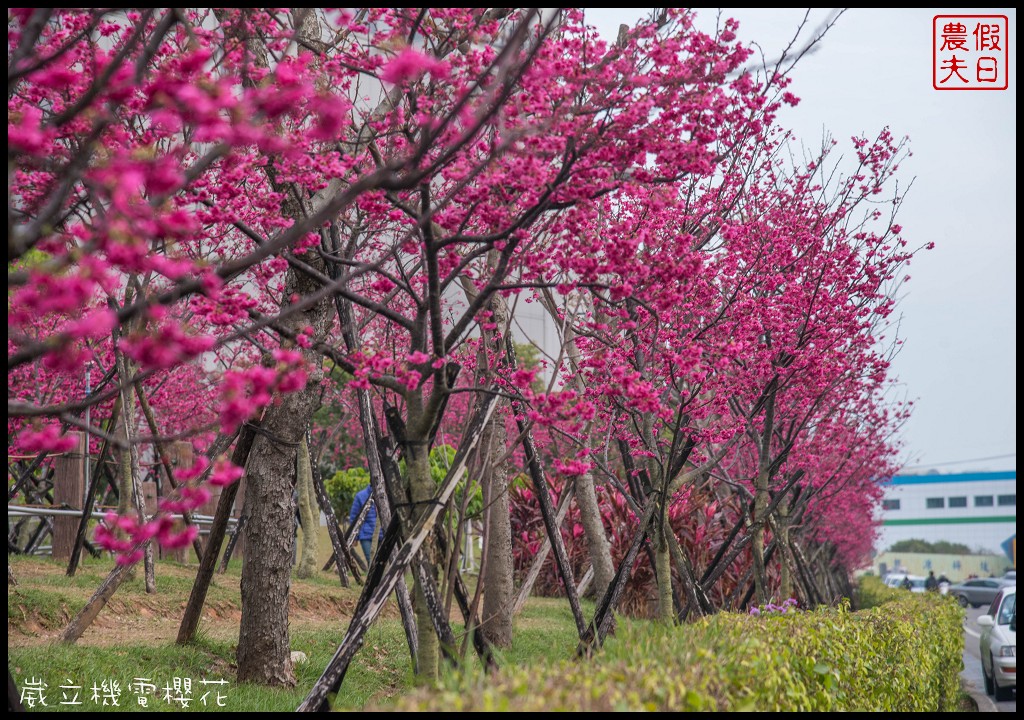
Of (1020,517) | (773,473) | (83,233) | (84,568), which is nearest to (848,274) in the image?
(773,473)

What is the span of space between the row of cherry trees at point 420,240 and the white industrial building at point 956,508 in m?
91.3

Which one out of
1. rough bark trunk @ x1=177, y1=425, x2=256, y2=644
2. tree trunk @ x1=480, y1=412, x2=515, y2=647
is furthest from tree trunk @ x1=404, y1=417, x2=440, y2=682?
tree trunk @ x1=480, y1=412, x2=515, y2=647

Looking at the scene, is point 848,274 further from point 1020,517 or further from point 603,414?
point 1020,517

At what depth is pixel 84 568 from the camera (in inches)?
435

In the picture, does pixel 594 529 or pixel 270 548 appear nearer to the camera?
pixel 270 548

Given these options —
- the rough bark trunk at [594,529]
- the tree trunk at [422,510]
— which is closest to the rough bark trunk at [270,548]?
the tree trunk at [422,510]

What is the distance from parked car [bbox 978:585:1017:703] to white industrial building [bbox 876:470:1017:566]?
3319 inches

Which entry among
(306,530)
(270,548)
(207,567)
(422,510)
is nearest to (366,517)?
(306,530)

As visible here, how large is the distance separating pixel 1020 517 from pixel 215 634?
684 cm

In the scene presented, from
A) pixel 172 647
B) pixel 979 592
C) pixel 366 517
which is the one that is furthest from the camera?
pixel 979 592

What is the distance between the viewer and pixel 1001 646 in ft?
42.9

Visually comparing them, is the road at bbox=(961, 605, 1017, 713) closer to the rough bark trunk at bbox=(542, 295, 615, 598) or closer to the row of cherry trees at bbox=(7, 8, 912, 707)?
the row of cherry trees at bbox=(7, 8, 912, 707)

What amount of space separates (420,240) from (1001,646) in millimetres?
10985

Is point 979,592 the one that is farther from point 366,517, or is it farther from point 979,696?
point 366,517
